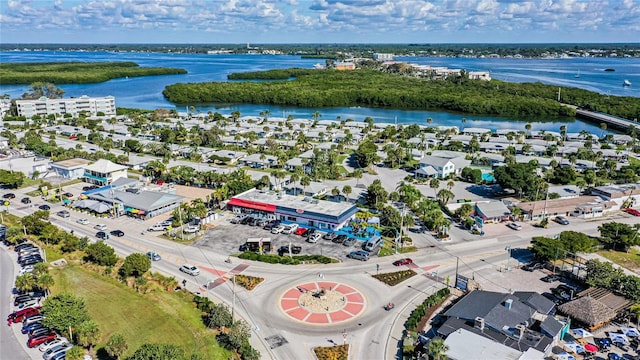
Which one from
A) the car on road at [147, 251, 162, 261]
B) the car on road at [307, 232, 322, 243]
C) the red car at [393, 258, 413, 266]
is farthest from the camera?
the car on road at [307, 232, 322, 243]

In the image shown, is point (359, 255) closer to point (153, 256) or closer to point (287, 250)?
point (287, 250)

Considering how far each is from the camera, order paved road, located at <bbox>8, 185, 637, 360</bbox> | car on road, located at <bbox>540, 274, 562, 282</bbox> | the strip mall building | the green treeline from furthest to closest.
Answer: the green treeline < the strip mall building < car on road, located at <bbox>540, 274, 562, 282</bbox> < paved road, located at <bbox>8, 185, 637, 360</bbox>

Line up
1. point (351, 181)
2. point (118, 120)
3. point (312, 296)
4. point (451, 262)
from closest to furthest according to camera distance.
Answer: point (312, 296)
point (451, 262)
point (351, 181)
point (118, 120)

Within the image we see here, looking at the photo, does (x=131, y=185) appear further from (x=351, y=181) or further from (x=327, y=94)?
(x=327, y=94)

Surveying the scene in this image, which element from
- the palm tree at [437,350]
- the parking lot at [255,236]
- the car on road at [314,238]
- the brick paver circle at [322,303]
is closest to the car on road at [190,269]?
the parking lot at [255,236]

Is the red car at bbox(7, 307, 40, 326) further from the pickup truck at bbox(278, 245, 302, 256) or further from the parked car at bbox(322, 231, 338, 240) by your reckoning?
the parked car at bbox(322, 231, 338, 240)

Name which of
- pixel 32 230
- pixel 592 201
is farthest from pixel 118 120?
pixel 592 201

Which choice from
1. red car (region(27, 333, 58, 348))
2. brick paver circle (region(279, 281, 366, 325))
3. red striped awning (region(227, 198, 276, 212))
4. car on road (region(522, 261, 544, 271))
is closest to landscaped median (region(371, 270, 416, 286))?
brick paver circle (region(279, 281, 366, 325))

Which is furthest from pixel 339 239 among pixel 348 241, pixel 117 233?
pixel 117 233
